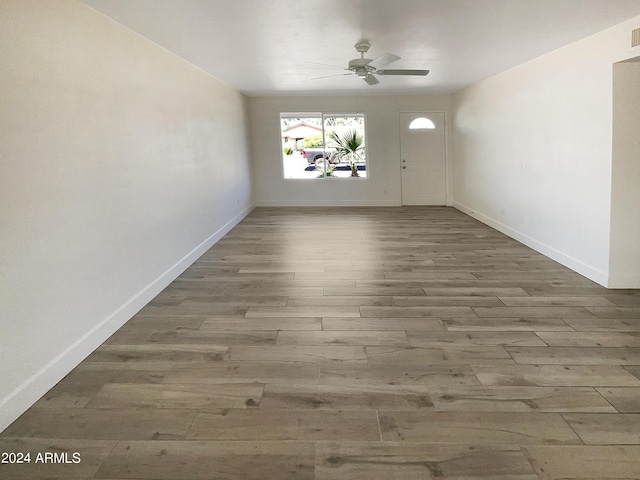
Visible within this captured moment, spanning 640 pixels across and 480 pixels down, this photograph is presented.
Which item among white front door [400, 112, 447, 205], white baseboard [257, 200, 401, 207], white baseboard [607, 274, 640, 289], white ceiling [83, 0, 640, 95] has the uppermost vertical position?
white ceiling [83, 0, 640, 95]

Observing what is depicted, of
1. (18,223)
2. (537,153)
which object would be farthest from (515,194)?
(18,223)

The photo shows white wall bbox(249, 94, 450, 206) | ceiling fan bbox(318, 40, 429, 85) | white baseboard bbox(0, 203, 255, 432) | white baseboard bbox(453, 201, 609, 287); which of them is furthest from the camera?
white wall bbox(249, 94, 450, 206)

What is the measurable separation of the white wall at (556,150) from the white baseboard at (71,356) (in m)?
4.25

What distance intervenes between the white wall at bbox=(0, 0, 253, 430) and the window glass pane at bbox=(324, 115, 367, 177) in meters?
4.85

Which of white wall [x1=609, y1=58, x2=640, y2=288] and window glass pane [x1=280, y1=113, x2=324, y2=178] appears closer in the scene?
white wall [x1=609, y1=58, x2=640, y2=288]

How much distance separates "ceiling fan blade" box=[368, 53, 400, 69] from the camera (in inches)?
161

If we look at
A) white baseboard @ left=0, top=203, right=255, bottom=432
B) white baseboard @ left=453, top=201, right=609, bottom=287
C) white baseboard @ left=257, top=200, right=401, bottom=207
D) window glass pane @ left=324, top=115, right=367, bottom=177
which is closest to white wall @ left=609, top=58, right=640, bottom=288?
white baseboard @ left=453, top=201, right=609, bottom=287

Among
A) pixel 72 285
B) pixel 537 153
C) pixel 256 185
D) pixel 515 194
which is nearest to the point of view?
pixel 72 285

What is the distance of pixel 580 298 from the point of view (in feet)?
12.0

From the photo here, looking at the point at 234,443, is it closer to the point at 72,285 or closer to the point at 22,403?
the point at 22,403

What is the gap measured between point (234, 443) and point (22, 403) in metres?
1.24

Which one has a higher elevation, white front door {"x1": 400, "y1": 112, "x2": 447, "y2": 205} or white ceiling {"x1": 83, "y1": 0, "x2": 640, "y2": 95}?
white ceiling {"x1": 83, "y1": 0, "x2": 640, "y2": 95}

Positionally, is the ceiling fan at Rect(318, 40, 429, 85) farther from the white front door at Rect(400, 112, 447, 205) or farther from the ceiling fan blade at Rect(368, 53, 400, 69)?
the white front door at Rect(400, 112, 447, 205)

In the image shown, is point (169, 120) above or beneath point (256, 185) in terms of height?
above
